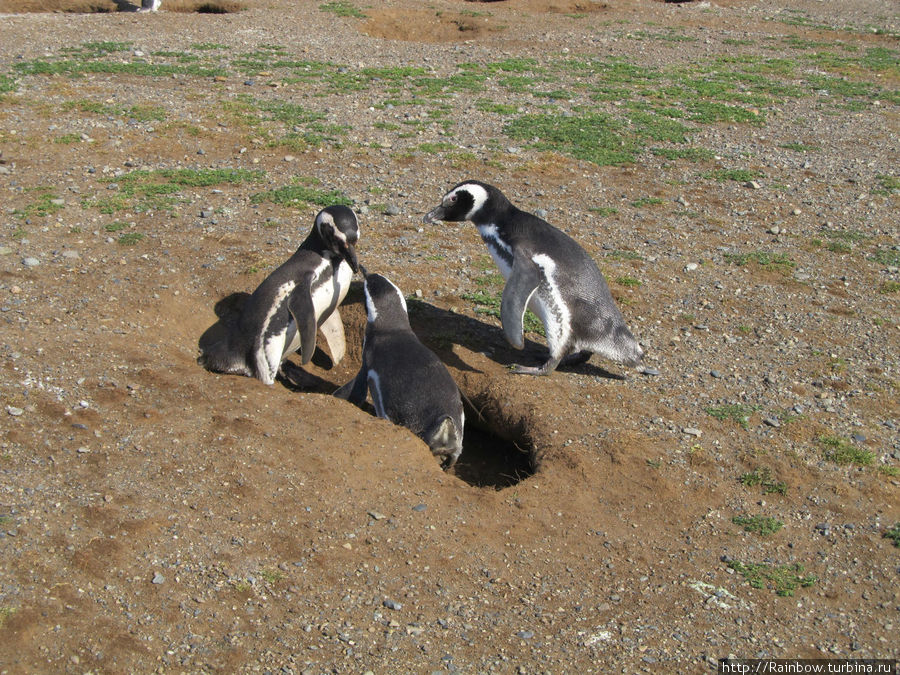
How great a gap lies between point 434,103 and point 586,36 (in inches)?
180

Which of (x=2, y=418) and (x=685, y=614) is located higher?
(x=2, y=418)

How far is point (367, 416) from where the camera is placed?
14.6 ft

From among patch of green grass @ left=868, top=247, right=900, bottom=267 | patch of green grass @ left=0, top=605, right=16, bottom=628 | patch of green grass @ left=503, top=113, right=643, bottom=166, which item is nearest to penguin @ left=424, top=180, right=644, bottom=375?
patch of green grass @ left=868, top=247, right=900, bottom=267

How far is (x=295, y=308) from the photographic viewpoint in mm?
4988

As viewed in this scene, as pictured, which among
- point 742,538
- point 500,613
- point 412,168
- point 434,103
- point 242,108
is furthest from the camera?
point 434,103

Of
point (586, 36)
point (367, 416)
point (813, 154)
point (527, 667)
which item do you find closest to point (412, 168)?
point (367, 416)


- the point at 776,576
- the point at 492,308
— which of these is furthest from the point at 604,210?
the point at 776,576

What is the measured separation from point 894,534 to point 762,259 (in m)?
3.13

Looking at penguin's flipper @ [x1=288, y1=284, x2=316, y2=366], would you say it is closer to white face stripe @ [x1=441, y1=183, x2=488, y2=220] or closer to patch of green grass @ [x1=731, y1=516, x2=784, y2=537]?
white face stripe @ [x1=441, y1=183, x2=488, y2=220]

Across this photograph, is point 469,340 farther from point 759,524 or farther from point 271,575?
point 271,575

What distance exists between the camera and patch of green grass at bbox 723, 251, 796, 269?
642cm

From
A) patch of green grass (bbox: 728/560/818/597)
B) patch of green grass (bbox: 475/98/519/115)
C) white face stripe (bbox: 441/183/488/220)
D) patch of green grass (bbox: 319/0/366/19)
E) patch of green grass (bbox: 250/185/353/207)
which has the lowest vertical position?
patch of green grass (bbox: 728/560/818/597)

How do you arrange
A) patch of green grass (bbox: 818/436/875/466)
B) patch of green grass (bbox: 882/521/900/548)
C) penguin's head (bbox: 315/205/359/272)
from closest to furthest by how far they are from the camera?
1. patch of green grass (bbox: 882/521/900/548)
2. patch of green grass (bbox: 818/436/875/466)
3. penguin's head (bbox: 315/205/359/272)

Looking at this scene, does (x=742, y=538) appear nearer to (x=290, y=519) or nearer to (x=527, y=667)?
(x=527, y=667)
